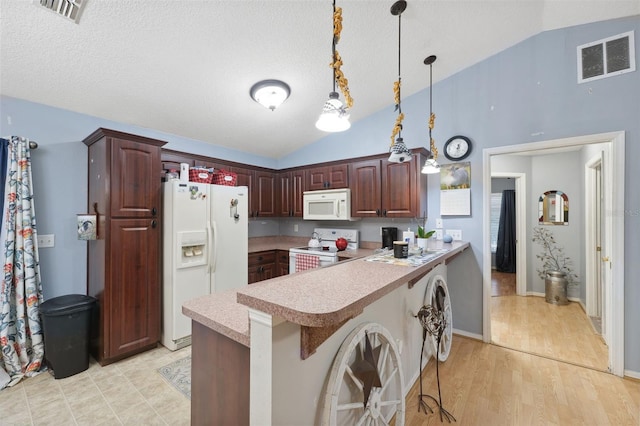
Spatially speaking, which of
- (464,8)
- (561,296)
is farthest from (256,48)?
(561,296)

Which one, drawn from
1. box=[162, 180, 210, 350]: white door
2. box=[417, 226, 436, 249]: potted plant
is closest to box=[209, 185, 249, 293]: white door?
box=[162, 180, 210, 350]: white door

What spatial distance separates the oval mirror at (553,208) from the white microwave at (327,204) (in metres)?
3.32

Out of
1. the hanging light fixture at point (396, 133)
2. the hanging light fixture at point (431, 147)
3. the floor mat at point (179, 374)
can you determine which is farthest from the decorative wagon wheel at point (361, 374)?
the hanging light fixture at point (431, 147)

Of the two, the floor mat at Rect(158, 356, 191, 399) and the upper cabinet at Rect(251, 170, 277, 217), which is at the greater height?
the upper cabinet at Rect(251, 170, 277, 217)

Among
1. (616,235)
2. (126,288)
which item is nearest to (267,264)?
(126,288)

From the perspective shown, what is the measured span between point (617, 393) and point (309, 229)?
356 cm

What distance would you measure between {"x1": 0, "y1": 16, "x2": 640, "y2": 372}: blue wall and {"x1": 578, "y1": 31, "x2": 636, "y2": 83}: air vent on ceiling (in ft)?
0.15

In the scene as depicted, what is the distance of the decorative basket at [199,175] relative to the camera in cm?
293

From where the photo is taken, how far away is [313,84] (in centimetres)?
277

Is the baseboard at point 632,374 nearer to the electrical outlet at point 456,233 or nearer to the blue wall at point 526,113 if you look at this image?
the blue wall at point 526,113

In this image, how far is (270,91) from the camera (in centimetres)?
262

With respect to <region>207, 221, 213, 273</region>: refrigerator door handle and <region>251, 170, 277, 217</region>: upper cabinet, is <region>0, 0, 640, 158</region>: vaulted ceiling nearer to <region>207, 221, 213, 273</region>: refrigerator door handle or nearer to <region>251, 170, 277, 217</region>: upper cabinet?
<region>251, 170, 277, 217</region>: upper cabinet

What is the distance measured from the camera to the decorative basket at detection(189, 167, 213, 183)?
293 centimetres

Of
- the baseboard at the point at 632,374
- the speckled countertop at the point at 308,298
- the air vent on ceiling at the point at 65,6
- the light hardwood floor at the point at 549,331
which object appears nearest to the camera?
the speckled countertop at the point at 308,298
